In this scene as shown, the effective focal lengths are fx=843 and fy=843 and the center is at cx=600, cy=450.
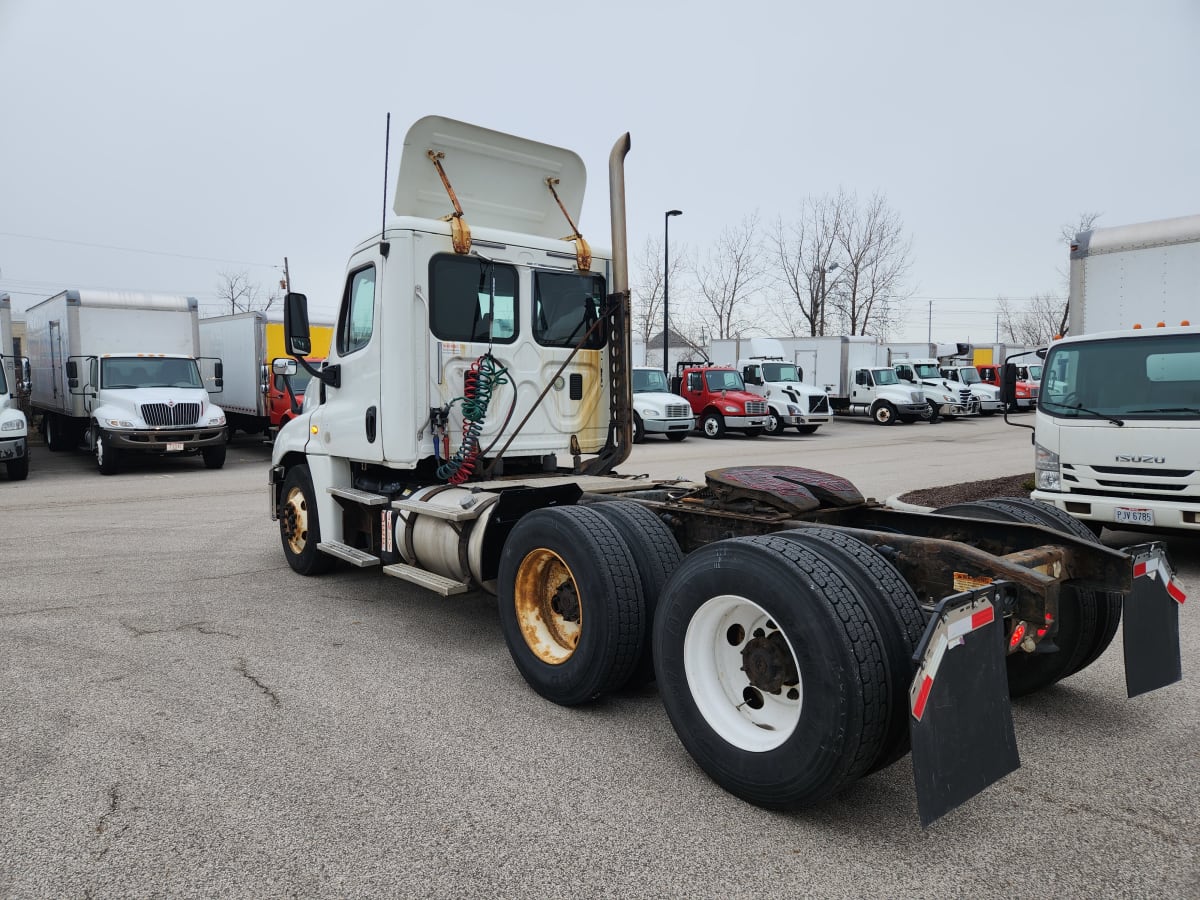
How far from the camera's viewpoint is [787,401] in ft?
85.5

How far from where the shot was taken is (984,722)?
9.38 feet

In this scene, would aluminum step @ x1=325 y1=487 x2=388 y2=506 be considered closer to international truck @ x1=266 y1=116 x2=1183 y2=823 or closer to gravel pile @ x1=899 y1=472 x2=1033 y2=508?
international truck @ x1=266 y1=116 x2=1183 y2=823

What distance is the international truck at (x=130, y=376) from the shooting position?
15.0 meters

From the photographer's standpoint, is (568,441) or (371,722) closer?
(371,722)

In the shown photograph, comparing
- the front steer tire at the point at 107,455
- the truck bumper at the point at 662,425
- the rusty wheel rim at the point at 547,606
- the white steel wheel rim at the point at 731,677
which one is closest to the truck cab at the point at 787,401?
the truck bumper at the point at 662,425

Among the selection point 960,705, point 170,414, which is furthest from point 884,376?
point 960,705

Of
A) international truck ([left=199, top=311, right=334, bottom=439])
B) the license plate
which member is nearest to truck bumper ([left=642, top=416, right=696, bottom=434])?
international truck ([left=199, top=311, right=334, bottom=439])

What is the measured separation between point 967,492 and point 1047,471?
12.1 ft

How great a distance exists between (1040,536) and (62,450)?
860 inches

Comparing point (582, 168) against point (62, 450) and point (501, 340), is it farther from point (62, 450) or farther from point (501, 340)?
point (62, 450)

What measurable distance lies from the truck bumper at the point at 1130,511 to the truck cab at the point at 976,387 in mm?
27366

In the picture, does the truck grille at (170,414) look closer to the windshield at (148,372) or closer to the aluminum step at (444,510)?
the windshield at (148,372)

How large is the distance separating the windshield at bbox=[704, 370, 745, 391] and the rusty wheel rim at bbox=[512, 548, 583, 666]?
21.4 metres

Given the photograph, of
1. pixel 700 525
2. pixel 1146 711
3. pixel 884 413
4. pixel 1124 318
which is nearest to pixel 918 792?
pixel 700 525
